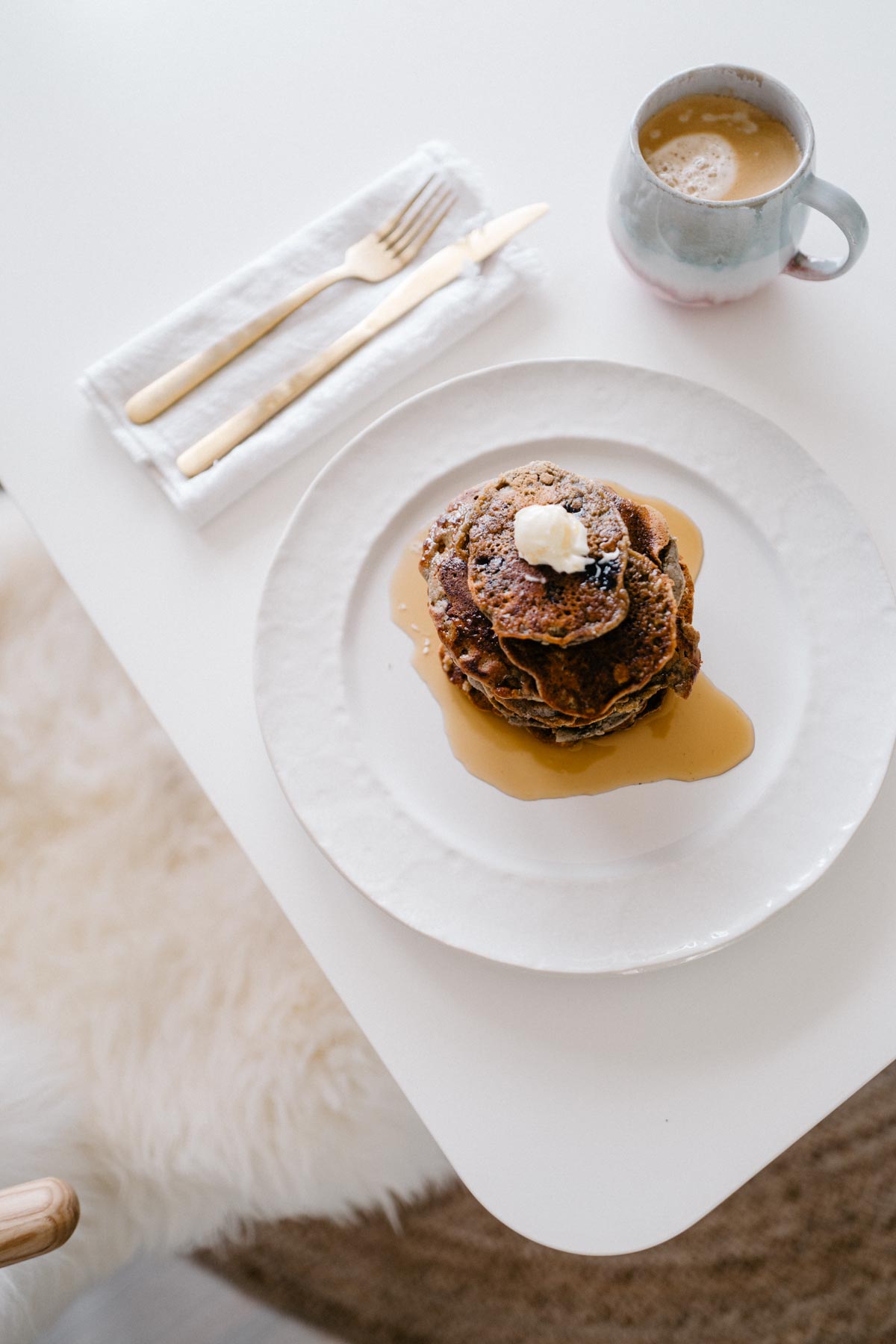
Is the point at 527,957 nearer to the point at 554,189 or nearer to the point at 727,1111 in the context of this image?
the point at 727,1111

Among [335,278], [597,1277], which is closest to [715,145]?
[335,278]

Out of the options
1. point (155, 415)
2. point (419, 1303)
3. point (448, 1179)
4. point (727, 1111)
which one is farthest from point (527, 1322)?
point (155, 415)

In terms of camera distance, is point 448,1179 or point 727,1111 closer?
point 727,1111

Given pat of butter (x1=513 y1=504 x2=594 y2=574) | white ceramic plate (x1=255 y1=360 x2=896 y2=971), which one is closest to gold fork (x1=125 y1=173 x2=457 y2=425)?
white ceramic plate (x1=255 y1=360 x2=896 y2=971)

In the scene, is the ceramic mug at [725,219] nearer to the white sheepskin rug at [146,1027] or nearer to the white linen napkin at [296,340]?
the white linen napkin at [296,340]

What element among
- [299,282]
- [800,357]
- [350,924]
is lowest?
[350,924]

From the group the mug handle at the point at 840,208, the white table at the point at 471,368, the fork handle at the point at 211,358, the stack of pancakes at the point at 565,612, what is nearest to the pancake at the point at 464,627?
the stack of pancakes at the point at 565,612
